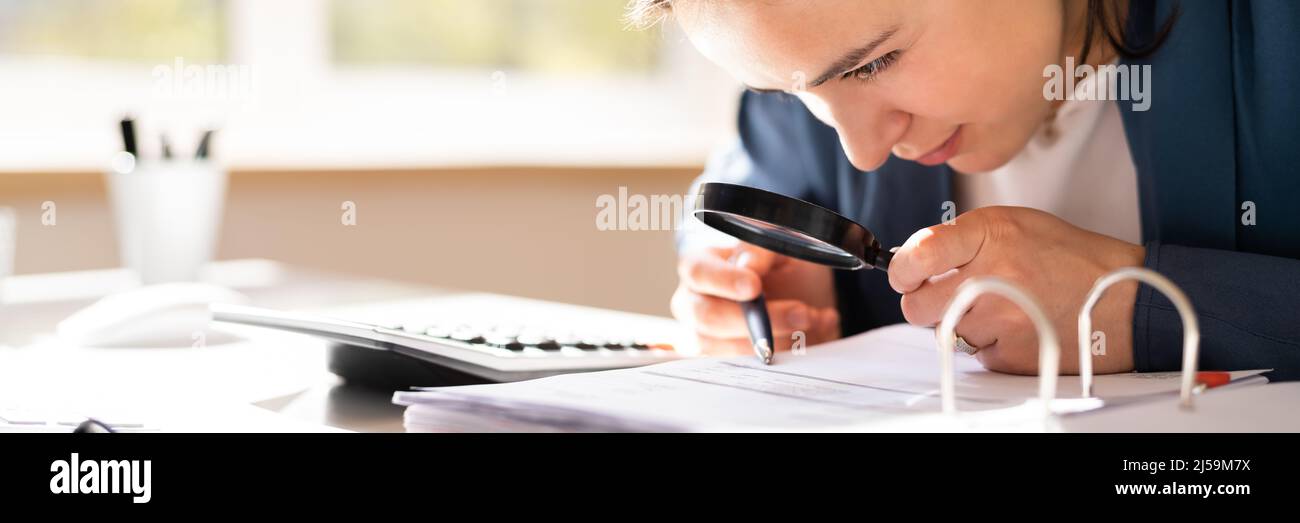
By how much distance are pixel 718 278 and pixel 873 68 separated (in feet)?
0.81

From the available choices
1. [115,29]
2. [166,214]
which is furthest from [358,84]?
[166,214]

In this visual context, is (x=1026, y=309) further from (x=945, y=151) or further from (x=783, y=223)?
(x=945, y=151)

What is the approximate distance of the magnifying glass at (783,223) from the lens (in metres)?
0.70

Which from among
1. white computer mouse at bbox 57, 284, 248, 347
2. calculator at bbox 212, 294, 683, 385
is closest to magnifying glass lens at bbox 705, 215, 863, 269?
calculator at bbox 212, 294, 683, 385

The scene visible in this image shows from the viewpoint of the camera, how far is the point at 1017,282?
0.72m

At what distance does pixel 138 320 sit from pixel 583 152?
1492 mm

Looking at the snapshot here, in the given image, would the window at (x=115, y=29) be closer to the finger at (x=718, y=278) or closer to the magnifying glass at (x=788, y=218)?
the finger at (x=718, y=278)

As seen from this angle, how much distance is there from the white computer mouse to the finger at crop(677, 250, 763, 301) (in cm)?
47

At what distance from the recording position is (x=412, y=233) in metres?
2.35

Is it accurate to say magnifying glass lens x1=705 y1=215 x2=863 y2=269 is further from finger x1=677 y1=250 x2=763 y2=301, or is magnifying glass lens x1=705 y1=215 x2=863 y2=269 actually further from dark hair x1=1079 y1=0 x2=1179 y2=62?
dark hair x1=1079 y1=0 x2=1179 y2=62

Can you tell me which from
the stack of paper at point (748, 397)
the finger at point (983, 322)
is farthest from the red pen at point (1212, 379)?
the finger at point (983, 322)

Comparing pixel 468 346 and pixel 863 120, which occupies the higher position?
pixel 863 120

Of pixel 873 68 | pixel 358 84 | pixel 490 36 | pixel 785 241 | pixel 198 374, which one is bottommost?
pixel 198 374

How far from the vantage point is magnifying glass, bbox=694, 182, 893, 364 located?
696mm
